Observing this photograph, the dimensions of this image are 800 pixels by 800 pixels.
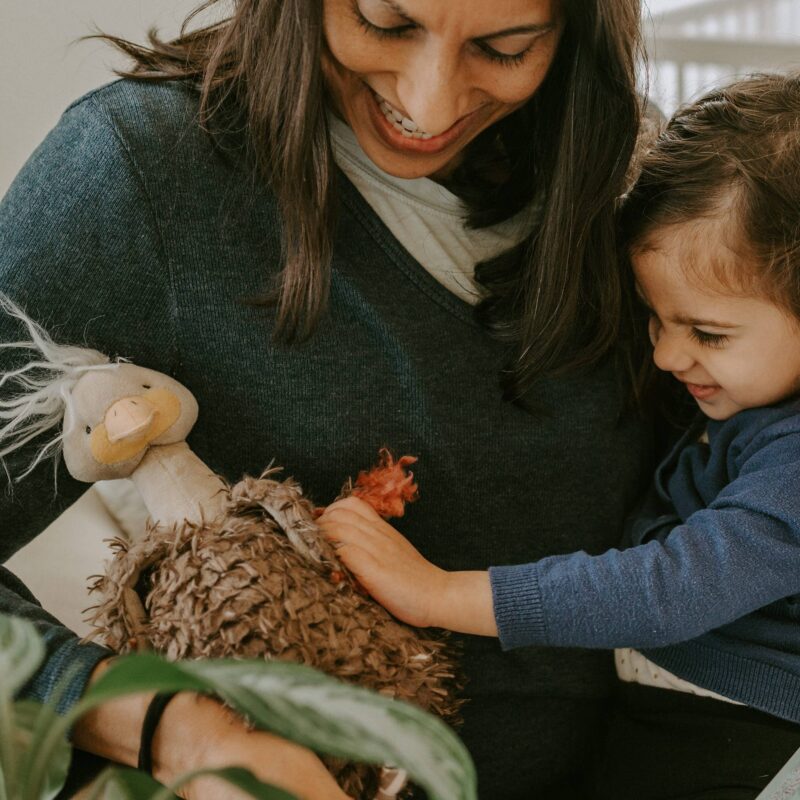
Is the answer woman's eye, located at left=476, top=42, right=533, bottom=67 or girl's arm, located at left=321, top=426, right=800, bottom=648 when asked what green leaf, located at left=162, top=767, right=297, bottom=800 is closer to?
girl's arm, located at left=321, top=426, right=800, bottom=648

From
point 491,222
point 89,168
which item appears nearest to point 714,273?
point 491,222

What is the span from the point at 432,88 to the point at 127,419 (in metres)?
0.37

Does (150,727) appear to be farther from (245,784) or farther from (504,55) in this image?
(504,55)

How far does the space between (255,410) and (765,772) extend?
1.99 feet

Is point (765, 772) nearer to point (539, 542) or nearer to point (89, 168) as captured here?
point (539, 542)

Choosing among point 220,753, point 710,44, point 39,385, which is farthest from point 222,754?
point 710,44

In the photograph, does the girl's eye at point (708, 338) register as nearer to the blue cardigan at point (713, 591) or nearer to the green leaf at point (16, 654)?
the blue cardigan at point (713, 591)

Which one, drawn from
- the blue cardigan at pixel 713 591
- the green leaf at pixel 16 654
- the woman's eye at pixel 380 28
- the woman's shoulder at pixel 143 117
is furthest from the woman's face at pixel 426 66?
the green leaf at pixel 16 654

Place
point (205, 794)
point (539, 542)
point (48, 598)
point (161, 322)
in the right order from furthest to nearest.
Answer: point (48, 598) → point (539, 542) → point (161, 322) → point (205, 794)

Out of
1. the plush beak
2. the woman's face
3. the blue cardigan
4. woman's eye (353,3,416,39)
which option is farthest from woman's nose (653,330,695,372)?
the plush beak

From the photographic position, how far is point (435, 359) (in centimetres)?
88

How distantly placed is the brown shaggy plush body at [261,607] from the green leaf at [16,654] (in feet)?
0.63

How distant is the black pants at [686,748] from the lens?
888 mm

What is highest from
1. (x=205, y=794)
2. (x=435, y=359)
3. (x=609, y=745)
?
(x=435, y=359)
